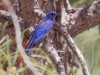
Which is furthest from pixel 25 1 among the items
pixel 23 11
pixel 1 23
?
pixel 1 23

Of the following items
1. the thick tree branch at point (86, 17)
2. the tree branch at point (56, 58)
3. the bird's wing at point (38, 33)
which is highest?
the thick tree branch at point (86, 17)

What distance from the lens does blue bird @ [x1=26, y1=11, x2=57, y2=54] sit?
1.72 m

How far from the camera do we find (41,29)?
1.82 meters

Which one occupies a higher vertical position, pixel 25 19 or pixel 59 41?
pixel 25 19

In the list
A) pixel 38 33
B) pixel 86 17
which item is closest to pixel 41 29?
pixel 38 33

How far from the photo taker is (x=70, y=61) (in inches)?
72.7

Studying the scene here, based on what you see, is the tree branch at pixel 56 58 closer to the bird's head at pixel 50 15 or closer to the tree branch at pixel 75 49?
the tree branch at pixel 75 49

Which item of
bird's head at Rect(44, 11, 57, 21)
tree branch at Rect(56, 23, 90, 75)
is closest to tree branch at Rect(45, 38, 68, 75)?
tree branch at Rect(56, 23, 90, 75)

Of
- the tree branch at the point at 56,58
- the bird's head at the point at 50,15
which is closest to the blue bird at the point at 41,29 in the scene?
the bird's head at the point at 50,15

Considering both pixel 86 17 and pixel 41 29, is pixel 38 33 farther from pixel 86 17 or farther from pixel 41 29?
pixel 86 17

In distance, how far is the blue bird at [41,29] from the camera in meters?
1.72

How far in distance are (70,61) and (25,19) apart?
0.31 meters

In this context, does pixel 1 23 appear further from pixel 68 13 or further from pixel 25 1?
pixel 68 13

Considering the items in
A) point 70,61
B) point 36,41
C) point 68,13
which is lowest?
point 70,61
